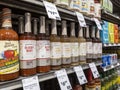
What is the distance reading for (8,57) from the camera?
0.98m

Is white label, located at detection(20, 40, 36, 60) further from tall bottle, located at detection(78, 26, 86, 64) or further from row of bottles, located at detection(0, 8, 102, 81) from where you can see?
tall bottle, located at detection(78, 26, 86, 64)

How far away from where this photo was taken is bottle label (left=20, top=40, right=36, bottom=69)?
1.10 meters

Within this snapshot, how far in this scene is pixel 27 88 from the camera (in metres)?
1.03

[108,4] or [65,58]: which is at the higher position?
[108,4]

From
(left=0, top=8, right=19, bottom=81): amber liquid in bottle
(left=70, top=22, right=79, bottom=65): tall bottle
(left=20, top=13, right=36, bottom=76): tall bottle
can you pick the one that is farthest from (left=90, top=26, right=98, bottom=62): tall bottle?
(left=0, top=8, right=19, bottom=81): amber liquid in bottle

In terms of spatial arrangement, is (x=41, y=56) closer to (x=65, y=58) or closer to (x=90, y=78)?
(x=65, y=58)

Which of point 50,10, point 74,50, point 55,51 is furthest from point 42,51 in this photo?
point 74,50

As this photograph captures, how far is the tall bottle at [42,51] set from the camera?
1.23m

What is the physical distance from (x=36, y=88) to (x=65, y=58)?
43 centimetres

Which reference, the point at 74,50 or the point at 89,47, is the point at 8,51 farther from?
the point at 89,47

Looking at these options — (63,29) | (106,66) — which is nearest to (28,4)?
(63,29)

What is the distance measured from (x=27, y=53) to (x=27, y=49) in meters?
0.02

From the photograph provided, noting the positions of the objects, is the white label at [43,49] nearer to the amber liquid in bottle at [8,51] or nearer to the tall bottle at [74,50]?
the amber liquid in bottle at [8,51]

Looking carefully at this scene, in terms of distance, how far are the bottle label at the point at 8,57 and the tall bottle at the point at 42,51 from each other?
0.68ft
